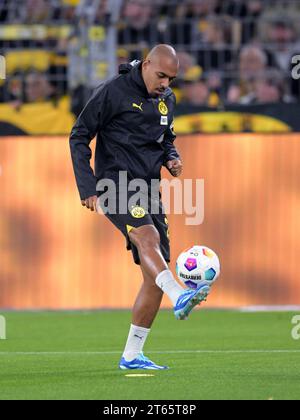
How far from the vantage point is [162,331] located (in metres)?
13.1

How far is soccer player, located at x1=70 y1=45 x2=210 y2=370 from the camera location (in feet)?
29.7

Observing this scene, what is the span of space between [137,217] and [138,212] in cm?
4

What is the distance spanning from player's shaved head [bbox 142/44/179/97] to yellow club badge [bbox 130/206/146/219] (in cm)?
94

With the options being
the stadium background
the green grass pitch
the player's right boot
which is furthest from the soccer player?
the stadium background

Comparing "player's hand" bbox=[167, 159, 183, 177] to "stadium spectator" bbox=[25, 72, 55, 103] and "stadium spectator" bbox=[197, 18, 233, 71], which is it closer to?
"stadium spectator" bbox=[25, 72, 55, 103]

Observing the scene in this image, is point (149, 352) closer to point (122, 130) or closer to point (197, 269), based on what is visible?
point (197, 269)

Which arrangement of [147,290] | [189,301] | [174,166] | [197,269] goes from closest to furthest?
[189,301]
[197,269]
[147,290]
[174,166]

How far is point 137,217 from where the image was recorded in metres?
9.06

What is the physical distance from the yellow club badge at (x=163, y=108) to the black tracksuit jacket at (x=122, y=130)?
1 cm

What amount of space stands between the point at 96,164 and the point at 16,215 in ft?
23.1

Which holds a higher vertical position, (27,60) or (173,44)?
(173,44)

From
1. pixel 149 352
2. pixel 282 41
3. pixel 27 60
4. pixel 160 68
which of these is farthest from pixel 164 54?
pixel 282 41
